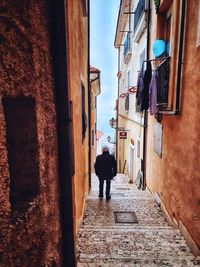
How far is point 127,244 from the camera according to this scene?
3.96m

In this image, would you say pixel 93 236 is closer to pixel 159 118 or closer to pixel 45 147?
pixel 45 147

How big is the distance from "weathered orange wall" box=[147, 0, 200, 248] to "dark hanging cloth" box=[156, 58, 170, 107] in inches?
24.6

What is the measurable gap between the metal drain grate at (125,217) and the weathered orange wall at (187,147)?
2.89 ft

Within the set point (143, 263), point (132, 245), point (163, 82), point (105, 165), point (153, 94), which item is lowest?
point (132, 245)

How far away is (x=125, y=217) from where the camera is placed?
5.71m

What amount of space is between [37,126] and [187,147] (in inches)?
119

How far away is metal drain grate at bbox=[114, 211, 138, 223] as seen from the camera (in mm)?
5492

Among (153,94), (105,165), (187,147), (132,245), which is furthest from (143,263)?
(153,94)

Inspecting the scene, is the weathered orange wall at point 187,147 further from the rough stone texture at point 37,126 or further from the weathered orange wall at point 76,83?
the rough stone texture at point 37,126

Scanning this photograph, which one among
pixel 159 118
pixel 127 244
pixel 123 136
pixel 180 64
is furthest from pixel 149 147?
pixel 123 136

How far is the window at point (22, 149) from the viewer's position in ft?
6.26

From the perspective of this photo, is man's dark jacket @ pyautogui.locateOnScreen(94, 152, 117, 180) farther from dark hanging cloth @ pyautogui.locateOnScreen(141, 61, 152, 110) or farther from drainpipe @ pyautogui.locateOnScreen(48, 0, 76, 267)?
drainpipe @ pyautogui.locateOnScreen(48, 0, 76, 267)

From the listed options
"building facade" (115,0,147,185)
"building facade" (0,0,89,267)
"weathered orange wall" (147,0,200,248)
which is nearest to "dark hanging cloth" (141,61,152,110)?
"weathered orange wall" (147,0,200,248)

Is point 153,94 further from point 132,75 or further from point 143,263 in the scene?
point 132,75
